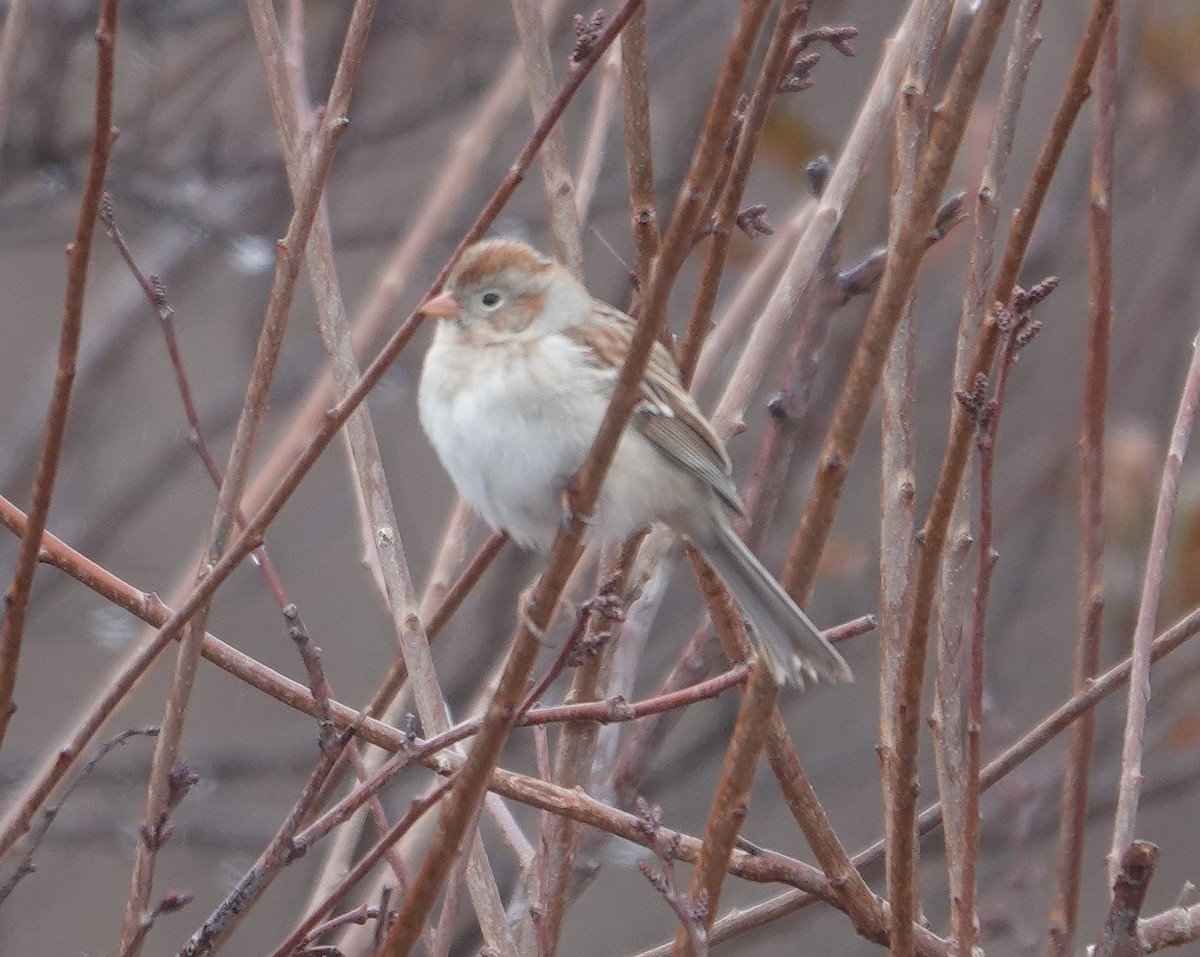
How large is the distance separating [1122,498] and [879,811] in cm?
244

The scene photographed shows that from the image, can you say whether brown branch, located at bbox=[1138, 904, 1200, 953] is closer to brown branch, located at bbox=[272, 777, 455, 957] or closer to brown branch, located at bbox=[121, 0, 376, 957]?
brown branch, located at bbox=[272, 777, 455, 957]

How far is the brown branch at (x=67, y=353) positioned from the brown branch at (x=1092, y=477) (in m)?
1.24

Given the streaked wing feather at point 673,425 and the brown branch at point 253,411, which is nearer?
the brown branch at point 253,411

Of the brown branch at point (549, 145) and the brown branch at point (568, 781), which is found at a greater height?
the brown branch at point (549, 145)

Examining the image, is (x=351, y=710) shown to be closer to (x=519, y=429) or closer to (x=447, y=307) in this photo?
(x=519, y=429)

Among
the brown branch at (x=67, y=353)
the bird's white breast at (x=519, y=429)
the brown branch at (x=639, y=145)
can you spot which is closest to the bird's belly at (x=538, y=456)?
the bird's white breast at (x=519, y=429)

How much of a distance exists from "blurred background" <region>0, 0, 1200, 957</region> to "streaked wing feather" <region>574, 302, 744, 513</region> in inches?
17.7

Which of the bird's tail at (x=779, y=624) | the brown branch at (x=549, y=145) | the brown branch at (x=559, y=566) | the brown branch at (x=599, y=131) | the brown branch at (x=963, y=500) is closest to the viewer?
the brown branch at (x=559, y=566)

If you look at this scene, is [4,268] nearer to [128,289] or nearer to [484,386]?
[128,289]

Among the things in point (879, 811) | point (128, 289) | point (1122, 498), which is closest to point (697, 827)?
point (879, 811)

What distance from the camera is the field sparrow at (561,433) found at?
2.75m

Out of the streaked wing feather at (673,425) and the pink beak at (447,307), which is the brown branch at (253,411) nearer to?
the pink beak at (447,307)

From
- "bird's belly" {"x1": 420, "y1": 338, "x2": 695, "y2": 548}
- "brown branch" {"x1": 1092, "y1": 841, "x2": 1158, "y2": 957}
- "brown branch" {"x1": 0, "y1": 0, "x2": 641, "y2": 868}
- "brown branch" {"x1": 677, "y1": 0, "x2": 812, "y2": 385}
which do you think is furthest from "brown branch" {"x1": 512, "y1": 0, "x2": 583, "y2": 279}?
"brown branch" {"x1": 1092, "y1": 841, "x2": 1158, "y2": 957}

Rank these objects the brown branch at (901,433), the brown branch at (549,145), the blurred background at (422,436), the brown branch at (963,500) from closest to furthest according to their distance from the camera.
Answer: the brown branch at (963,500), the brown branch at (901,433), the brown branch at (549,145), the blurred background at (422,436)
